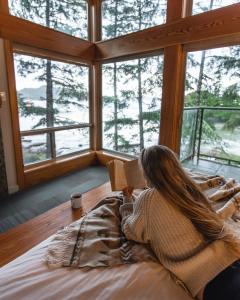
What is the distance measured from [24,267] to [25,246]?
43.4 inches

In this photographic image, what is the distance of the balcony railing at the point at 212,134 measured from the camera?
2580mm

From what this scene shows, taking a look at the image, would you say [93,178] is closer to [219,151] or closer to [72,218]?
[72,218]

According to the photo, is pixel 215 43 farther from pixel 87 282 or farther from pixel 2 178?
pixel 2 178

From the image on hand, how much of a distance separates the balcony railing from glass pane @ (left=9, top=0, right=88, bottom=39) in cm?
224

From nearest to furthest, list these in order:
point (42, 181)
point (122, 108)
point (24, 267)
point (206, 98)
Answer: point (24, 267) → point (206, 98) → point (42, 181) → point (122, 108)

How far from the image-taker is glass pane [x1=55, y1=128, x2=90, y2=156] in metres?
3.53

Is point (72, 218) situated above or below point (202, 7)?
below

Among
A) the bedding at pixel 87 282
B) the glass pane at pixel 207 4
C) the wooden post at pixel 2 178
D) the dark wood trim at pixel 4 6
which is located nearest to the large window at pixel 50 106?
the wooden post at pixel 2 178

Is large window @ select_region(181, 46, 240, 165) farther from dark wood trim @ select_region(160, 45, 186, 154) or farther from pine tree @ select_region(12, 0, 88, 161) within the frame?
pine tree @ select_region(12, 0, 88, 161)

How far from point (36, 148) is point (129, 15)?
252 centimetres

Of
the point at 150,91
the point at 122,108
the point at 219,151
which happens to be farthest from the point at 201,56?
the point at 122,108

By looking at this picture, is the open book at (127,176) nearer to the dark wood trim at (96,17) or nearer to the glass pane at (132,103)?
the glass pane at (132,103)

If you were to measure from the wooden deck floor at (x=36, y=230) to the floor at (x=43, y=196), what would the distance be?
0.51 feet

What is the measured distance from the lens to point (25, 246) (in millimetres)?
1785
